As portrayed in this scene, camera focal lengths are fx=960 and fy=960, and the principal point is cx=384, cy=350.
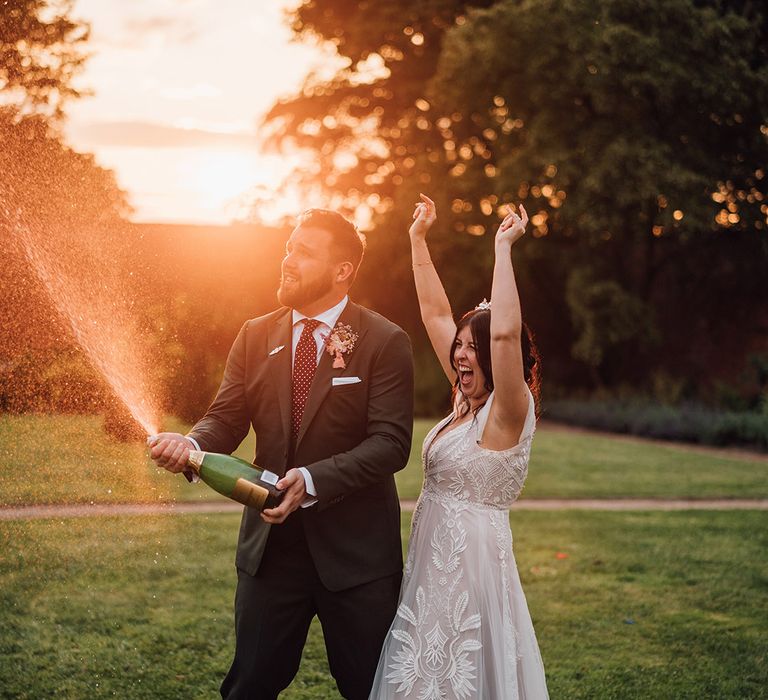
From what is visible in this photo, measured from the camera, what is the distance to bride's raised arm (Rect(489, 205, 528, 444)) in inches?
146

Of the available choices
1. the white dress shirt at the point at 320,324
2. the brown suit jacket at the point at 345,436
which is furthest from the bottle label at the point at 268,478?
the white dress shirt at the point at 320,324

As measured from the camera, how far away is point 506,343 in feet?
12.2

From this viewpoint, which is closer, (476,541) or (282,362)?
(282,362)

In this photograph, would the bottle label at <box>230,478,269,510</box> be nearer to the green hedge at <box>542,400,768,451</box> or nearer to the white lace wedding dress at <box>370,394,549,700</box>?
the white lace wedding dress at <box>370,394,549,700</box>

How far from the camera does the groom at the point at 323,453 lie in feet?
12.0

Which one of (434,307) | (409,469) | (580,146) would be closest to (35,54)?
(434,307)

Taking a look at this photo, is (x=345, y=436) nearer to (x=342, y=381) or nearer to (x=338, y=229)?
(x=342, y=381)

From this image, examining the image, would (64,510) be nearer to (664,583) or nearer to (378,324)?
(664,583)

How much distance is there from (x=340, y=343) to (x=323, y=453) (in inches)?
16.8

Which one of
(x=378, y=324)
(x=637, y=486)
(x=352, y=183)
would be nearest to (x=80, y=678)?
(x=378, y=324)

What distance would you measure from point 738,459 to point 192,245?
1013cm

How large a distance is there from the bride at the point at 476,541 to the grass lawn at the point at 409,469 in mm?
3512

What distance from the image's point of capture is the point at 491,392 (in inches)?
160

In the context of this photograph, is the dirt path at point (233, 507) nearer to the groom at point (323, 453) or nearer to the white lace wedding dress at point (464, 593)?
the groom at point (323, 453)
